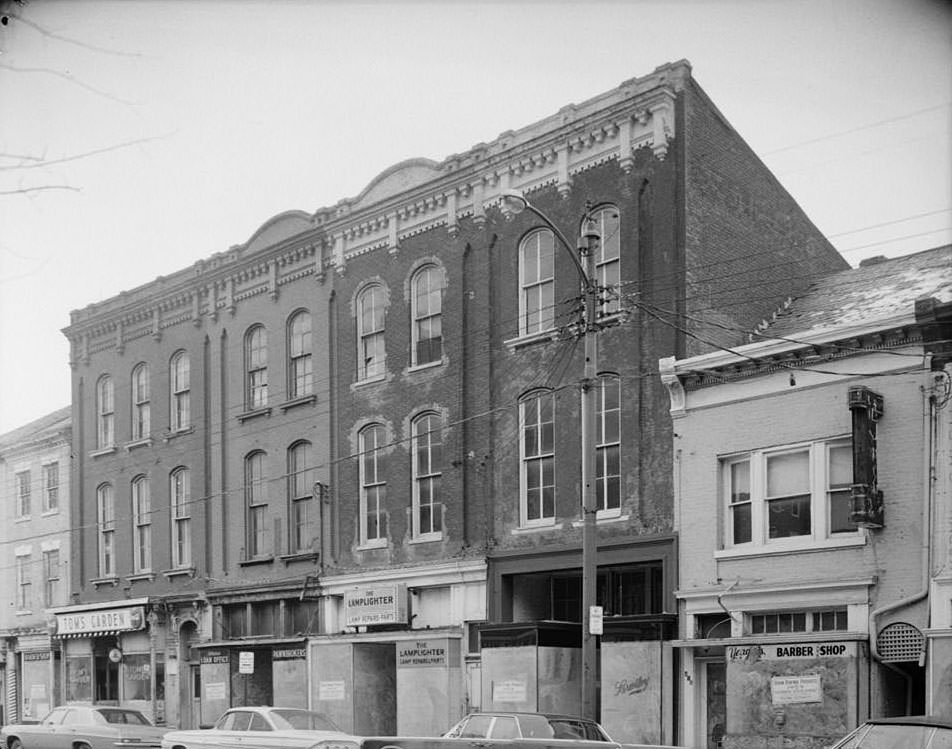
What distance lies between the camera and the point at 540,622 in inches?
957

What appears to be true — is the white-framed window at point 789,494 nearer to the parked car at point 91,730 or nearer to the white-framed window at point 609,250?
the white-framed window at point 609,250

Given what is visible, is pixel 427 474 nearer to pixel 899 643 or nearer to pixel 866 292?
pixel 866 292

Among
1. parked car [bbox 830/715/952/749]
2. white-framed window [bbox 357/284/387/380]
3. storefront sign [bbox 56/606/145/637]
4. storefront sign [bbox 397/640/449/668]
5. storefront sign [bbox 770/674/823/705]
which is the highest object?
white-framed window [bbox 357/284/387/380]

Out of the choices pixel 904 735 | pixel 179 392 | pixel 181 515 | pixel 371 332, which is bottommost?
pixel 904 735

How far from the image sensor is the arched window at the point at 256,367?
3441 cm

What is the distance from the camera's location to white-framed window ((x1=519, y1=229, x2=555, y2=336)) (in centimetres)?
2681

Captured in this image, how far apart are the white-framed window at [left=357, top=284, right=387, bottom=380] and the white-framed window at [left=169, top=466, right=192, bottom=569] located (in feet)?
27.0

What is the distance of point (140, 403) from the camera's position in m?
38.8

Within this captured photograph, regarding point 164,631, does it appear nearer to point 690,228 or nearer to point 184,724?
point 184,724

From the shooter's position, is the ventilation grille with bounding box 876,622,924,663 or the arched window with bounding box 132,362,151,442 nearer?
the ventilation grille with bounding box 876,622,924,663

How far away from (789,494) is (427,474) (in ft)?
32.7

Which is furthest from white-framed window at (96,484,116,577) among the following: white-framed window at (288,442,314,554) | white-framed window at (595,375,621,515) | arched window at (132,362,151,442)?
white-framed window at (595,375,621,515)

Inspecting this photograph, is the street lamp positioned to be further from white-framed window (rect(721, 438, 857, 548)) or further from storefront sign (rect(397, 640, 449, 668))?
storefront sign (rect(397, 640, 449, 668))

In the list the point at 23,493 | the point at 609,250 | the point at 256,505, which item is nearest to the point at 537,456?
the point at 609,250
